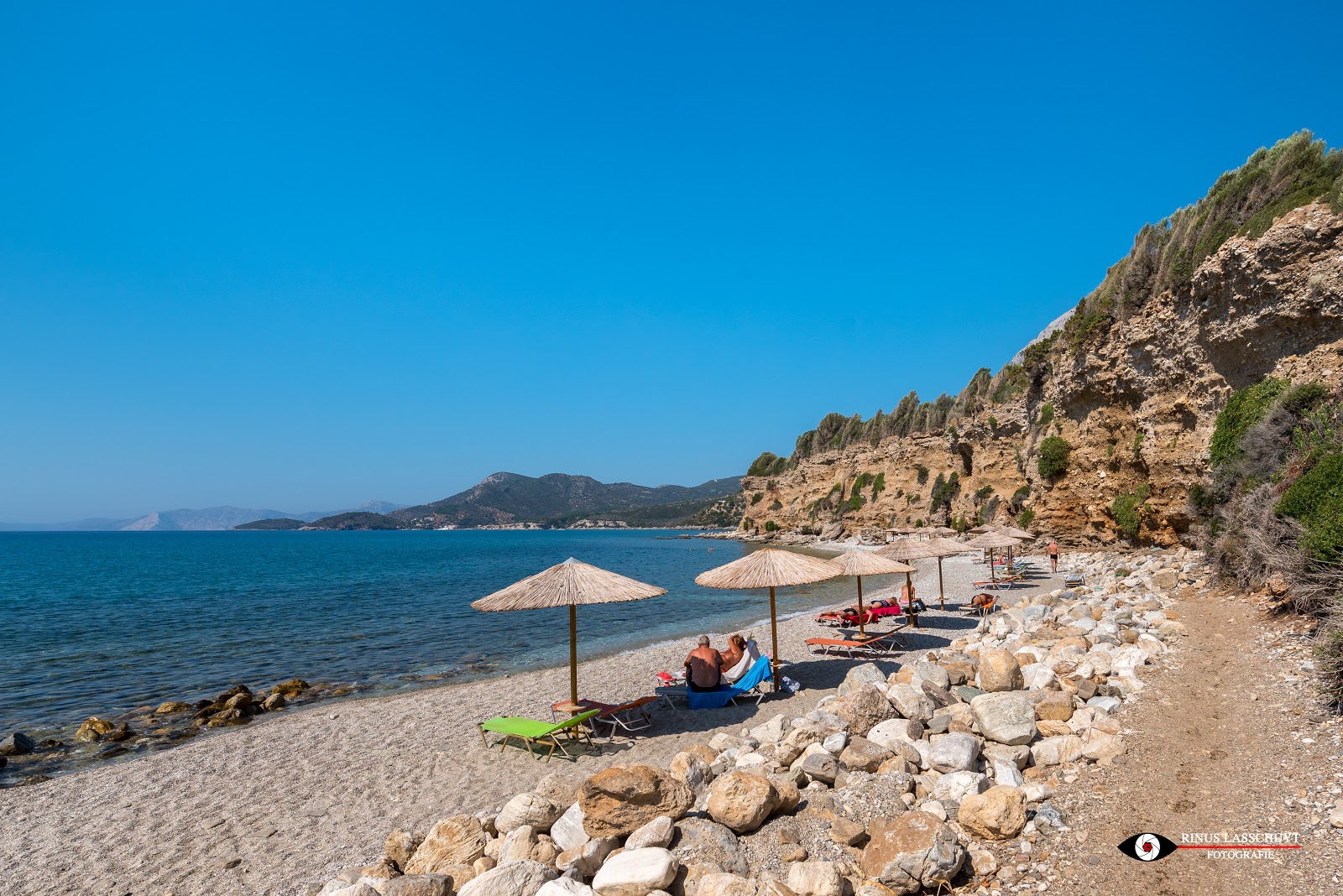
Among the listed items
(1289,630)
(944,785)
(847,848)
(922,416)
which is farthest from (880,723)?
(922,416)

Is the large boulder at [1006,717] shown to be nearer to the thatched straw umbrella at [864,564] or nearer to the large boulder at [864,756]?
the large boulder at [864,756]

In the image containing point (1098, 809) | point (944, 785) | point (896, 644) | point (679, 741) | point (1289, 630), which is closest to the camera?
point (1098, 809)

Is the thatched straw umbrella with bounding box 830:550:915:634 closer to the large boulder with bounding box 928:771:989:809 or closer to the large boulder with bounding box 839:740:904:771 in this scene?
the large boulder with bounding box 839:740:904:771

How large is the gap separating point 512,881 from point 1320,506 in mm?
10541

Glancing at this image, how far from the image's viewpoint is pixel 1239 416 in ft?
53.2

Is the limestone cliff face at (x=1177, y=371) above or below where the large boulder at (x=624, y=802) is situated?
above

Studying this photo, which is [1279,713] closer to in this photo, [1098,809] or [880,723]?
[1098,809]

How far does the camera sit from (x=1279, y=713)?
17.9ft

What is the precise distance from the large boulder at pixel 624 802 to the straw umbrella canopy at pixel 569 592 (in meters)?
3.87

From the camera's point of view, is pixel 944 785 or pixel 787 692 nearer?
pixel 944 785

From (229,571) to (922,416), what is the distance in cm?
6305

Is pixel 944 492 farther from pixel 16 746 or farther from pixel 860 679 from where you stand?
pixel 16 746

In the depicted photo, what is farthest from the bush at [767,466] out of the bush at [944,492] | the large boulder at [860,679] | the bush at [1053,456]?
the large boulder at [860,679]

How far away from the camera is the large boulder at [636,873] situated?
4223 mm
